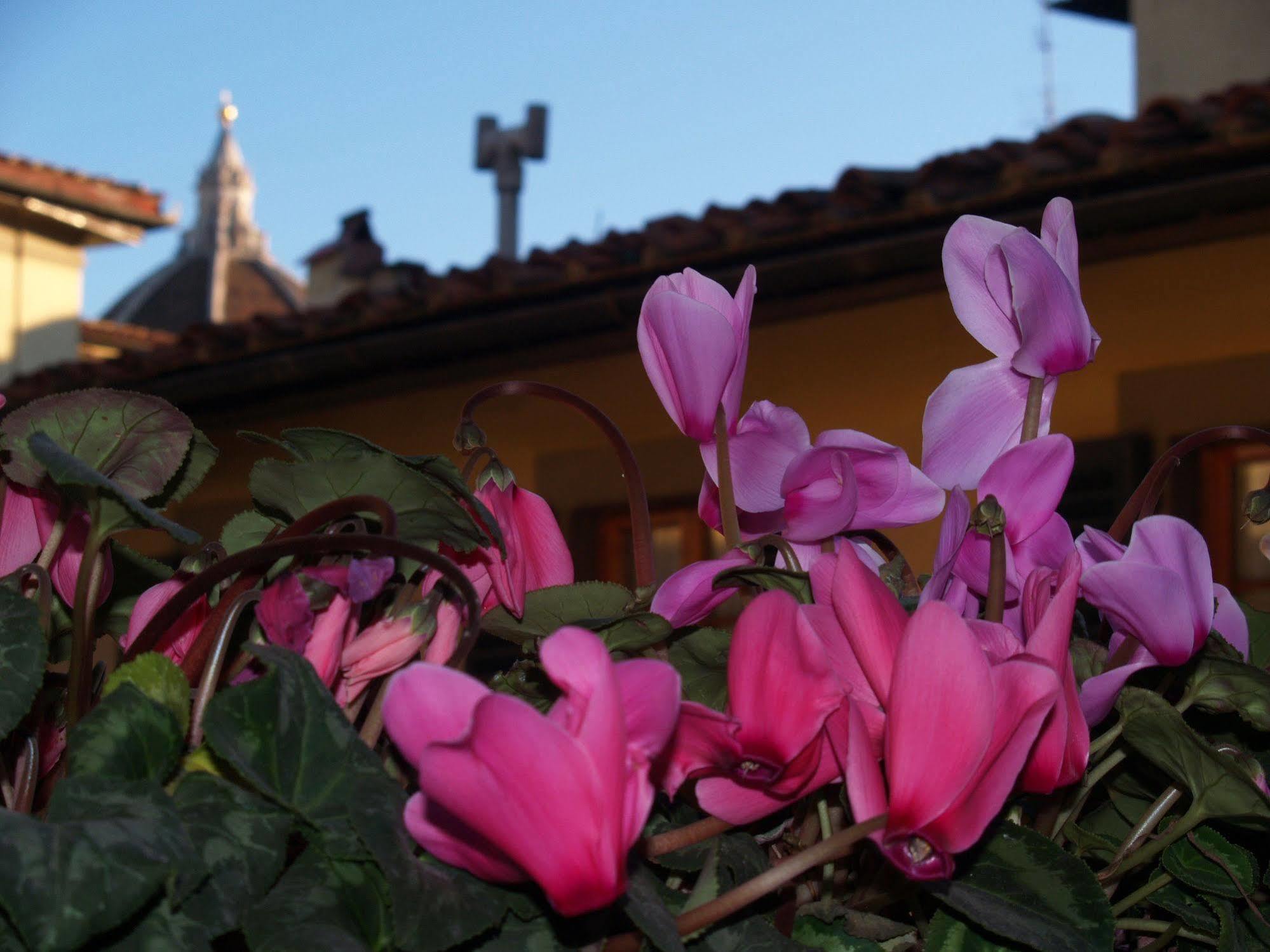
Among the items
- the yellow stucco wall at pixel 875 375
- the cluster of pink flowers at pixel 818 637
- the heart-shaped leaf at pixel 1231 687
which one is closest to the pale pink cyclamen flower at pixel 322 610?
the cluster of pink flowers at pixel 818 637

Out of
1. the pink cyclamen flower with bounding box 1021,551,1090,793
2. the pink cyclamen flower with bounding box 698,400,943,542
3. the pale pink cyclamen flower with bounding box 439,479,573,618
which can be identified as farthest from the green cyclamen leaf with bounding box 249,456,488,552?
the pink cyclamen flower with bounding box 1021,551,1090,793

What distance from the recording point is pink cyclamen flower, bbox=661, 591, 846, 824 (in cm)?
52

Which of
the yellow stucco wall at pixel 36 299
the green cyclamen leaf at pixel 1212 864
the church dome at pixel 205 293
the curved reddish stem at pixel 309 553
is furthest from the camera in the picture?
the church dome at pixel 205 293

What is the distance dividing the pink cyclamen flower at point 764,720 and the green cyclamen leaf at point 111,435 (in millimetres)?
249

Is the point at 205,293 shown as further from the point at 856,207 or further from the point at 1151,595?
the point at 1151,595

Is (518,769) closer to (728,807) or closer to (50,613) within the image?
(728,807)

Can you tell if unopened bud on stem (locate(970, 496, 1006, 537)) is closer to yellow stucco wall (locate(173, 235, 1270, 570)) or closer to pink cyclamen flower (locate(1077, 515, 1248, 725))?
pink cyclamen flower (locate(1077, 515, 1248, 725))

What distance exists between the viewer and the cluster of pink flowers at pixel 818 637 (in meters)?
0.43

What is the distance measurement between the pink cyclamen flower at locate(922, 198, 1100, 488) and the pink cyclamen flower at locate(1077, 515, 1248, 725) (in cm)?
9

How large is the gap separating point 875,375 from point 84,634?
704cm

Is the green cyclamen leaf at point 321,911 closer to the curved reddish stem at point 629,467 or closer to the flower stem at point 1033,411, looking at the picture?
the curved reddish stem at point 629,467

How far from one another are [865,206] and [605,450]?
2.60 m

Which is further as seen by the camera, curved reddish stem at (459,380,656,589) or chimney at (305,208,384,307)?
chimney at (305,208,384,307)

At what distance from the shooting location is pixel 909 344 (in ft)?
24.1
